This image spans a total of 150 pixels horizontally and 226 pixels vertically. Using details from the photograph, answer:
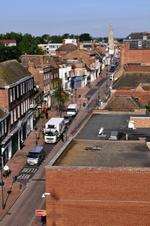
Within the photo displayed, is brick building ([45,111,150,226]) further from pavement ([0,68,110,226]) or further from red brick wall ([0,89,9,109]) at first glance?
red brick wall ([0,89,9,109])

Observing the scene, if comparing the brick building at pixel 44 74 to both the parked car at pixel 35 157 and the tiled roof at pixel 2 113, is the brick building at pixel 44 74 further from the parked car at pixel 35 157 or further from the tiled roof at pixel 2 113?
the parked car at pixel 35 157

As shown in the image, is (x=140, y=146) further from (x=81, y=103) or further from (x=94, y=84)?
(x=94, y=84)

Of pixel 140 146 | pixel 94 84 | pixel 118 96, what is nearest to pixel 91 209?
pixel 140 146

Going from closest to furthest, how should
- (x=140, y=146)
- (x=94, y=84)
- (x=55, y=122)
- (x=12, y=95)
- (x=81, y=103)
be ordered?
1. (x=140, y=146)
2. (x=12, y=95)
3. (x=55, y=122)
4. (x=81, y=103)
5. (x=94, y=84)

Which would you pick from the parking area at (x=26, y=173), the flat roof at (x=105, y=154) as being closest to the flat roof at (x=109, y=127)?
the flat roof at (x=105, y=154)

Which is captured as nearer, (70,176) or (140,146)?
(70,176)

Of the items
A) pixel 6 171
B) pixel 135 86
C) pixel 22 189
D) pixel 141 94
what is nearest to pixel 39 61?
pixel 135 86
